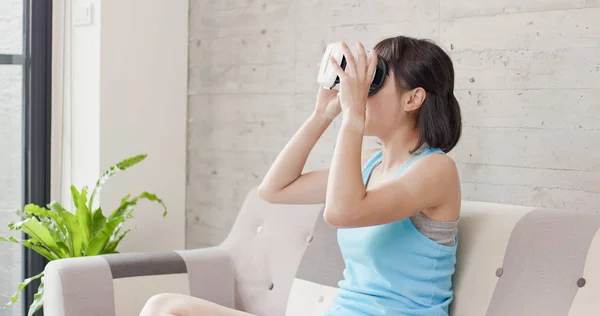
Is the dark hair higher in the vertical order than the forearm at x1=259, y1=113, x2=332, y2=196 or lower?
higher

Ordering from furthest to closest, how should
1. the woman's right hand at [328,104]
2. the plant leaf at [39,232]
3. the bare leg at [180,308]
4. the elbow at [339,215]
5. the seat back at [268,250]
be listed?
1. the plant leaf at [39,232]
2. the seat back at [268,250]
3. the woman's right hand at [328,104]
4. the bare leg at [180,308]
5. the elbow at [339,215]

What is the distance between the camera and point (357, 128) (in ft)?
5.65

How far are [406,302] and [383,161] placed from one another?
354 millimetres

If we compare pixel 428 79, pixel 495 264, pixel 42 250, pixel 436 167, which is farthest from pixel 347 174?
pixel 42 250

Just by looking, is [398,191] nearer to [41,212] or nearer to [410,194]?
[410,194]

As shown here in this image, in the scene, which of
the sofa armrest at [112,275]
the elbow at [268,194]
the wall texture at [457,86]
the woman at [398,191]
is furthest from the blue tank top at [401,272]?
the sofa armrest at [112,275]

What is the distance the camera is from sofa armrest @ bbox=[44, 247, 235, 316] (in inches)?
86.4

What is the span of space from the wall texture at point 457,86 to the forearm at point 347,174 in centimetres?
72

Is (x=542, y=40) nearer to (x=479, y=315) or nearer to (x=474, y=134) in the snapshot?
(x=474, y=134)

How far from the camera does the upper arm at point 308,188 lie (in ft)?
6.79

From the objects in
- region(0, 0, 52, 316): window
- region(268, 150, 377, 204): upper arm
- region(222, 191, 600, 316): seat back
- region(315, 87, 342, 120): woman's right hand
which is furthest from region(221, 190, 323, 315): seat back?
region(0, 0, 52, 316): window

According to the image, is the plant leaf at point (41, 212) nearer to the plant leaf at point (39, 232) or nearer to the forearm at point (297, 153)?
the plant leaf at point (39, 232)

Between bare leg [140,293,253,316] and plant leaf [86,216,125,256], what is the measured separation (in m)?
1.04

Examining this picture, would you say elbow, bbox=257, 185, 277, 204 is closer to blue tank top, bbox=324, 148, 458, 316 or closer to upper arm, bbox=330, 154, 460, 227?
blue tank top, bbox=324, 148, 458, 316
